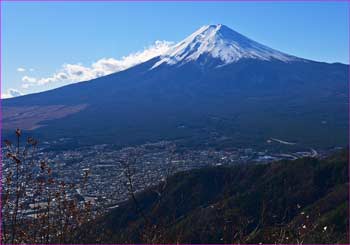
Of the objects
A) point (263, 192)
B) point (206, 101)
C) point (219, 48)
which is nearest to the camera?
point (263, 192)

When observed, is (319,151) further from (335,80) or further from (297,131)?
(335,80)

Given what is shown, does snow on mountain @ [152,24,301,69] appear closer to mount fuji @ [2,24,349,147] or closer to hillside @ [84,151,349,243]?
mount fuji @ [2,24,349,147]

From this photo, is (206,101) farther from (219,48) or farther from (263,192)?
(263,192)

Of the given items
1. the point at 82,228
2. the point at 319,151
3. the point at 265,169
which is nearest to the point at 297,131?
the point at 319,151

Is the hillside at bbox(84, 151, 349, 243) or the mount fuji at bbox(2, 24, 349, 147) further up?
the mount fuji at bbox(2, 24, 349, 147)

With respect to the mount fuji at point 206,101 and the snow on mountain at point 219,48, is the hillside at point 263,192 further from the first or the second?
the snow on mountain at point 219,48

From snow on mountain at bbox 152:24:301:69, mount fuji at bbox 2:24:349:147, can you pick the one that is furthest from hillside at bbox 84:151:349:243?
snow on mountain at bbox 152:24:301:69

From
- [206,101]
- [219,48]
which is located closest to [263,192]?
[206,101]
